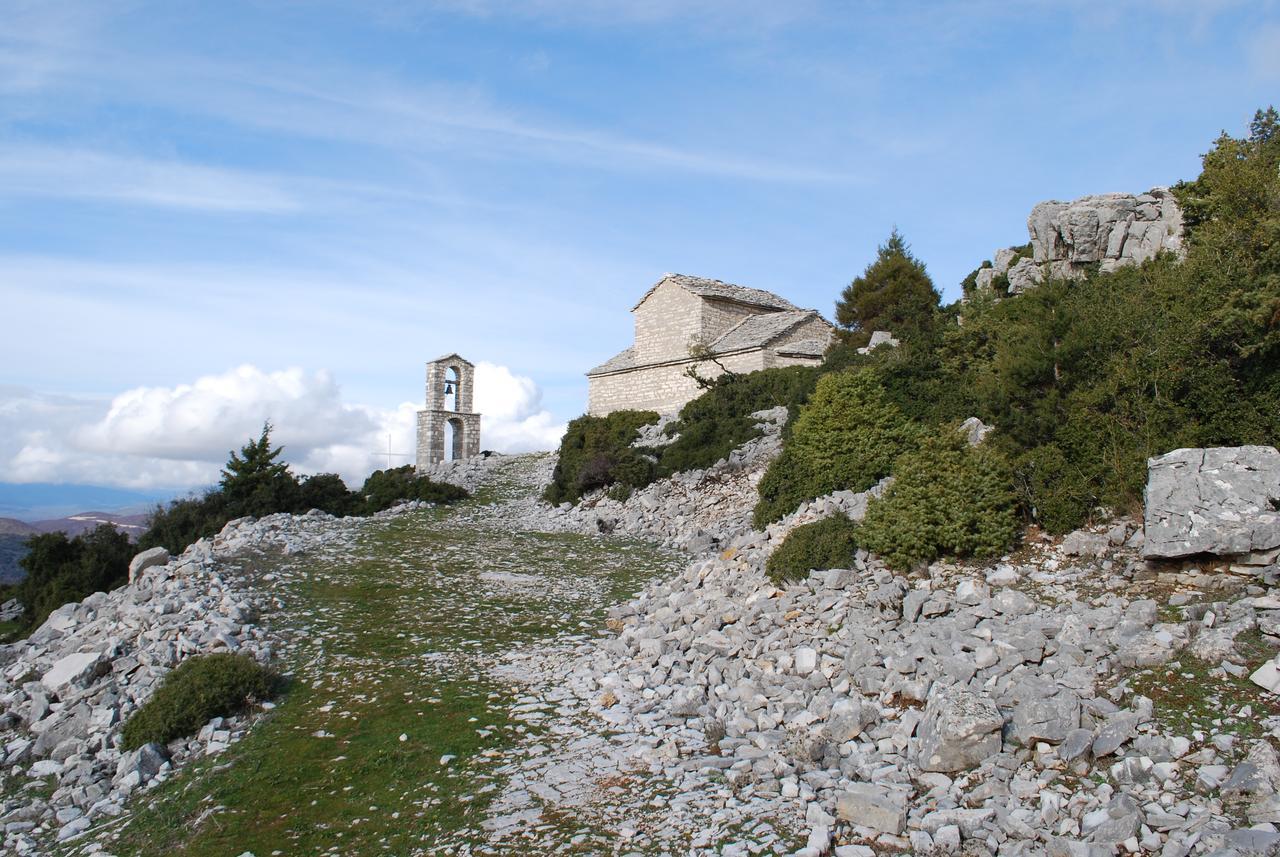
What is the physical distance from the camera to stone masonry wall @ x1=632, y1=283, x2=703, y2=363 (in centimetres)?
4175

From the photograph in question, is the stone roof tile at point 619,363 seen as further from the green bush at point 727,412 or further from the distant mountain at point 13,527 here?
the distant mountain at point 13,527

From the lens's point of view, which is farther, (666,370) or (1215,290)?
(666,370)

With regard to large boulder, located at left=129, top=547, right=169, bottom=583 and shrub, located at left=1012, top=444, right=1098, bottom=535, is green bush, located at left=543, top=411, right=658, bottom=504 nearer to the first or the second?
large boulder, located at left=129, top=547, right=169, bottom=583

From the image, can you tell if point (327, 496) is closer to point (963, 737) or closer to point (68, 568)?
point (68, 568)

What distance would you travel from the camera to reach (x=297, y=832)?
25.1 ft

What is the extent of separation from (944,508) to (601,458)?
1924cm

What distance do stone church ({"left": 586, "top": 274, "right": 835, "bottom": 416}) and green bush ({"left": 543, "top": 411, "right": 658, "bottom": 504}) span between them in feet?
13.7

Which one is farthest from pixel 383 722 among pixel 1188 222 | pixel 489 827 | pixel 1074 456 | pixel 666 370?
pixel 666 370

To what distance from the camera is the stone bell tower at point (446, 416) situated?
150 ft

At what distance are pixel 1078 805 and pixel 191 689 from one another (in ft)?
32.5

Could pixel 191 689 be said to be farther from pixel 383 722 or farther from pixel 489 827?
pixel 489 827

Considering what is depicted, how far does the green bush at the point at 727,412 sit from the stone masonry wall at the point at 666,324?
262 inches

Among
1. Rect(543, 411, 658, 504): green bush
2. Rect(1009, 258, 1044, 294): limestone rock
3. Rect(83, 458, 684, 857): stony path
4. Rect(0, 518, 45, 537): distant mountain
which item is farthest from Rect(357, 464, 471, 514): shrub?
Rect(0, 518, 45, 537): distant mountain

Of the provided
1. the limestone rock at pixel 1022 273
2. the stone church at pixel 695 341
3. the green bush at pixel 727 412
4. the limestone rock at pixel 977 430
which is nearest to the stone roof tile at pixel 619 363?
the stone church at pixel 695 341
